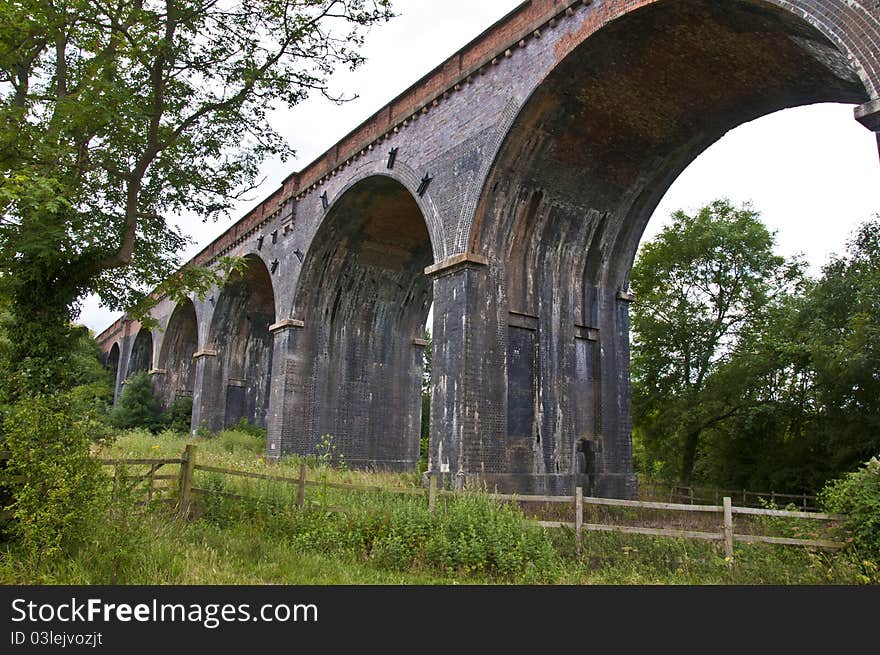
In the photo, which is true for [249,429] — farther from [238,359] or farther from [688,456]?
[688,456]

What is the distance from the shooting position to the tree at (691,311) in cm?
2323

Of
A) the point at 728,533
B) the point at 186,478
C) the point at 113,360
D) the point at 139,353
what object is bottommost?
the point at 728,533

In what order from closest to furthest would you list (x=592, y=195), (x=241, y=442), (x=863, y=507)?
(x=863, y=507) < (x=592, y=195) < (x=241, y=442)

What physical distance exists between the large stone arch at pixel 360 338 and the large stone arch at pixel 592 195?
549cm

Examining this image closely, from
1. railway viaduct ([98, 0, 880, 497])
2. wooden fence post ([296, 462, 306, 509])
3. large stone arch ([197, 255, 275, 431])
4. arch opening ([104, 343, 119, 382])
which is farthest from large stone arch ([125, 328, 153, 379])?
wooden fence post ([296, 462, 306, 509])

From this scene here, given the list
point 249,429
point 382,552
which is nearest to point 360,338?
point 249,429

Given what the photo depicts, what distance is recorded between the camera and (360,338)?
66.5ft

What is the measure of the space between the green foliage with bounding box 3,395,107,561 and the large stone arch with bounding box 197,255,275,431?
19.8m

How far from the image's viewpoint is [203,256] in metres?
29.5

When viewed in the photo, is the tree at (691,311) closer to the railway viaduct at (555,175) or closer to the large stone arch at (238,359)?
the railway viaduct at (555,175)

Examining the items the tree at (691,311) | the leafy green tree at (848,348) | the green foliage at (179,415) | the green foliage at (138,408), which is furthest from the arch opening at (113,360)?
the leafy green tree at (848,348)

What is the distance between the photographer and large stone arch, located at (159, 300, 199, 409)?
107ft

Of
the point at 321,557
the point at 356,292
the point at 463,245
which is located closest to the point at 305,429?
the point at 356,292

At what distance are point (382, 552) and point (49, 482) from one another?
365cm
